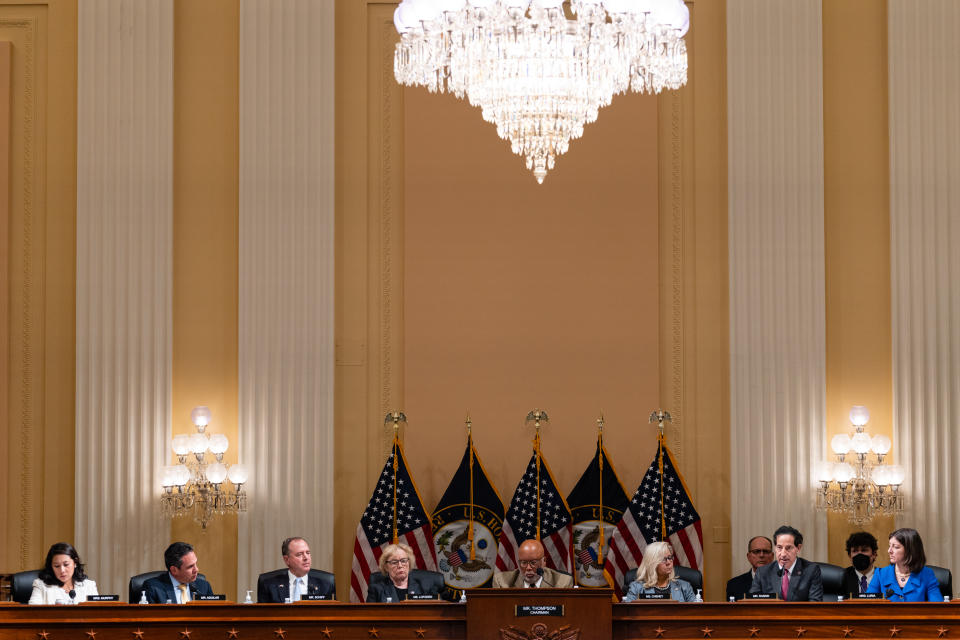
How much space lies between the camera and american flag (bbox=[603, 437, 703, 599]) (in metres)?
10.6

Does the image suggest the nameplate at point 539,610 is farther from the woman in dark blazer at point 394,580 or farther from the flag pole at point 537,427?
the flag pole at point 537,427

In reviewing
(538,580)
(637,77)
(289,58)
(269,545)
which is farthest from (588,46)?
(269,545)

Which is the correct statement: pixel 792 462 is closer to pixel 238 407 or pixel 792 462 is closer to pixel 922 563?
pixel 922 563

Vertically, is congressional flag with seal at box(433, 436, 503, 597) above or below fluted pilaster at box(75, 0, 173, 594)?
below

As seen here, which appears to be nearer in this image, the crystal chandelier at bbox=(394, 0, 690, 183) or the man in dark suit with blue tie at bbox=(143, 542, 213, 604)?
the crystal chandelier at bbox=(394, 0, 690, 183)

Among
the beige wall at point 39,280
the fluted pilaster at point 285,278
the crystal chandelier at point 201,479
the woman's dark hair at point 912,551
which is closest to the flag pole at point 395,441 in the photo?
the fluted pilaster at point 285,278

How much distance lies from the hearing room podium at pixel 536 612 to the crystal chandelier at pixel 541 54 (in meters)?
2.54

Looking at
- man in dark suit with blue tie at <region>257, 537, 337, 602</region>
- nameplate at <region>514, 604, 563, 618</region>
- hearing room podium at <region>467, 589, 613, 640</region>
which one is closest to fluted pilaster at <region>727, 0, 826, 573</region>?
man in dark suit with blue tie at <region>257, 537, 337, 602</region>

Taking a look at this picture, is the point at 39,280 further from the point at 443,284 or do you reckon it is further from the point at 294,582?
the point at 294,582

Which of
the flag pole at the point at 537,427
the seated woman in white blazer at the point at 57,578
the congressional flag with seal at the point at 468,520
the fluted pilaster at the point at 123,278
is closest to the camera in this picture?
the seated woman in white blazer at the point at 57,578

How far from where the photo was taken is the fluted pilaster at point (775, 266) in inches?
432

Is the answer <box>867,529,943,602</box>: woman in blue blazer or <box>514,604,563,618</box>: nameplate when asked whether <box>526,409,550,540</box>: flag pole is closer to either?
<box>867,529,943,602</box>: woman in blue blazer

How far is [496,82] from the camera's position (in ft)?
23.5

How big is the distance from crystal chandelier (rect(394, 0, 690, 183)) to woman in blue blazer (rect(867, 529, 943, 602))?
11.4 ft
